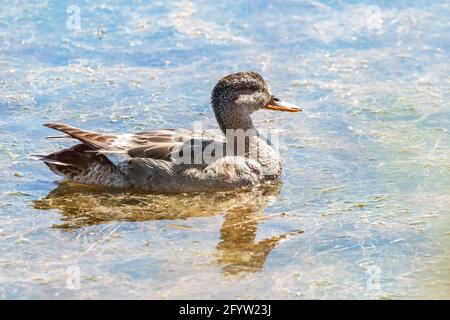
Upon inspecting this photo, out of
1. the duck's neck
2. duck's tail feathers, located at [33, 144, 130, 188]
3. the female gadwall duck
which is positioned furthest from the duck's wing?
the duck's neck

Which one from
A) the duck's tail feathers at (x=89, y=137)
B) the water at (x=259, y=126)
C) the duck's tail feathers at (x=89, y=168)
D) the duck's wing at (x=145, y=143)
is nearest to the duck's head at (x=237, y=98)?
the duck's wing at (x=145, y=143)

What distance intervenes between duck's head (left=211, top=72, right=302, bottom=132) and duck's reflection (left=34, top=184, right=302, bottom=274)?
93 cm

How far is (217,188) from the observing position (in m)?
10.2

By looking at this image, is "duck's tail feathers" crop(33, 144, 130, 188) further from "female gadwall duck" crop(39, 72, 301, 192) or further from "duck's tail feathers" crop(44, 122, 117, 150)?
"duck's tail feathers" crop(44, 122, 117, 150)

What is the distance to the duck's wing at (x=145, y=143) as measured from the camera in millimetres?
10164

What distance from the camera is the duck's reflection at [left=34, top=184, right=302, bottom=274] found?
350 inches

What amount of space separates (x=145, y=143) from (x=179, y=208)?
3.13 feet

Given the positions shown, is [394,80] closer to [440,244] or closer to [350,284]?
[440,244]

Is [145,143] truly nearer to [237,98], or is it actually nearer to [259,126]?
[237,98]

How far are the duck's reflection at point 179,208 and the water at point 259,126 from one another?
0.03 metres

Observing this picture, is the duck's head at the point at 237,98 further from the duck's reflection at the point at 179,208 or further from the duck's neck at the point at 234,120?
the duck's reflection at the point at 179,208

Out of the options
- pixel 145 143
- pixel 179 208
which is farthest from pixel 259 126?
pixel 179 208

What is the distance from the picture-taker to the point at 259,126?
12.0 metres
